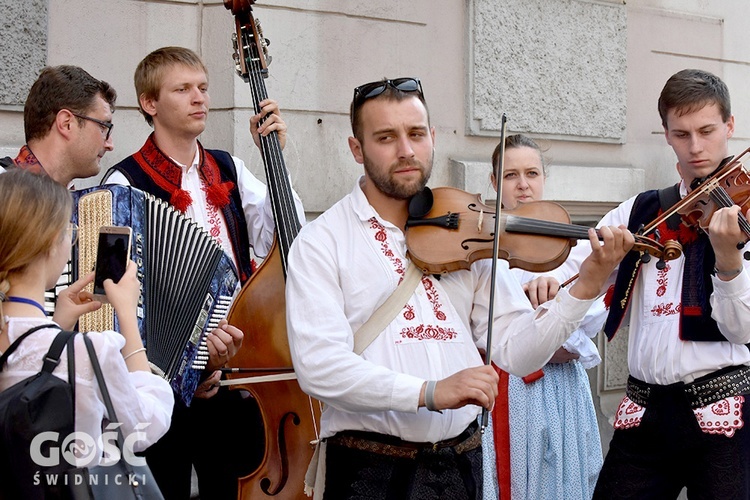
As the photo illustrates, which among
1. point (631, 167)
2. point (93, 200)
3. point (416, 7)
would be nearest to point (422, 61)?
point (416, 7)

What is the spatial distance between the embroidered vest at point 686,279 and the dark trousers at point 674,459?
0.22 metres

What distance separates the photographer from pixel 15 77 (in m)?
4.19

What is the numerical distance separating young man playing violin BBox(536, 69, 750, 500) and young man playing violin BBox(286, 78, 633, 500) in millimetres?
658

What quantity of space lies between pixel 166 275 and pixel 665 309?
1651 millimetres

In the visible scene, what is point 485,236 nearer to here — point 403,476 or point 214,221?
point 403,476

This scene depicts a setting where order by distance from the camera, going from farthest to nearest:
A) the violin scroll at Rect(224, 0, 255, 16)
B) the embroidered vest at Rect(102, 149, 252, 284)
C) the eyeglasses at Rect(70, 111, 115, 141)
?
the violin scroll at Rect(224, 0, 255, 16)
the embroidered vest at Rect(102, 149, 252, 284)
the eyeglasses at Rect(70, 111, 115, 141)

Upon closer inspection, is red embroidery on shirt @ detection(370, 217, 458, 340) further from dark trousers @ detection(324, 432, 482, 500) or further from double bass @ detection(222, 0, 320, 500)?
double bass @ detection(222, 0, 320, 500)

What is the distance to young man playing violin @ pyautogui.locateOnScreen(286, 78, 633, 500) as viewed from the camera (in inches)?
100

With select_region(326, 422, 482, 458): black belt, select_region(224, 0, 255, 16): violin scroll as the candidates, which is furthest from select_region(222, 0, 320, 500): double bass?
select_region(224, 0, 255, 16): violin scroll

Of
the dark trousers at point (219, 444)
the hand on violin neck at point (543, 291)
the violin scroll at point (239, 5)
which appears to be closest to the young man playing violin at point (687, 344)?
the hand on violin neck at point (543, 291)

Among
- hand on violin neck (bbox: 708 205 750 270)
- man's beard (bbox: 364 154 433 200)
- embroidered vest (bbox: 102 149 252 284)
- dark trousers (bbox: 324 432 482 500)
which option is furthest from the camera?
embroidered vest (bbox: 102 149 252 284)

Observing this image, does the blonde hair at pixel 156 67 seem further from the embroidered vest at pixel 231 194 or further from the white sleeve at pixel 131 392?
the white sleeve at pixel 131 392

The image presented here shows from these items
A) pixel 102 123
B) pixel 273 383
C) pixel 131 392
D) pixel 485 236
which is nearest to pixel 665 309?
pixel 485 236

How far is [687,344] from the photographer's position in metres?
3.21
